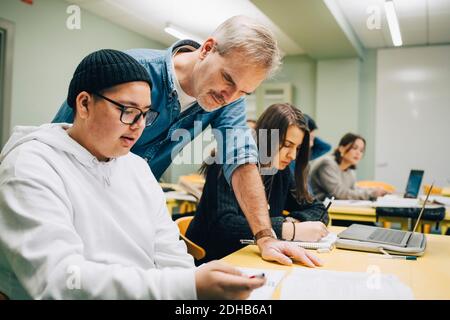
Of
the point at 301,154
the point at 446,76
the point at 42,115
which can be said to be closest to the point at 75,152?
the point at 301,154

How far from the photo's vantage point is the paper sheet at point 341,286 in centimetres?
86

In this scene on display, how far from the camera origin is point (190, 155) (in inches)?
124

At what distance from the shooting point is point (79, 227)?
0.86 metres

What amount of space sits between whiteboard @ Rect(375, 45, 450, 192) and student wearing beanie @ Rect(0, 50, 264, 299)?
4949 mm

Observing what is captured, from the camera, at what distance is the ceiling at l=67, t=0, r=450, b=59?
4.08 metres

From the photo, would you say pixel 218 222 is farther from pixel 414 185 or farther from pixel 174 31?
pixel 174 31

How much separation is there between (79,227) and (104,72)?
0.34 metres

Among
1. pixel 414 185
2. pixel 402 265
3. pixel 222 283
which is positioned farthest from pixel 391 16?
pixel 222 283

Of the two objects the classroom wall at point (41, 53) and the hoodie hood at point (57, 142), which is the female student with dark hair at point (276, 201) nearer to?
the hoodie hood at point (57, 142)

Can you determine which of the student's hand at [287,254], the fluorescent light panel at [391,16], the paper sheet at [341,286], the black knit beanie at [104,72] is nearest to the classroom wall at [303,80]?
the fluorescent light panel at [391,16]

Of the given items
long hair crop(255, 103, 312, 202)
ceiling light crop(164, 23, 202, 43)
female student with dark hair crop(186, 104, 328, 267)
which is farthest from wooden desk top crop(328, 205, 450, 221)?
ceiling light crop(164, 23, 202, 43)
